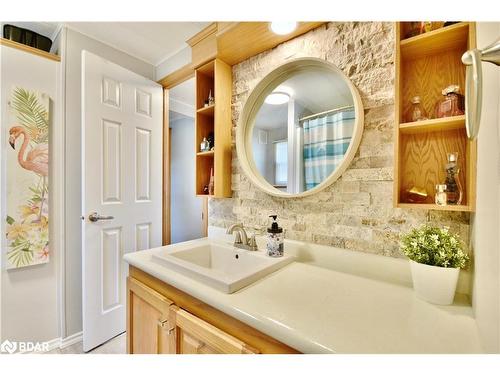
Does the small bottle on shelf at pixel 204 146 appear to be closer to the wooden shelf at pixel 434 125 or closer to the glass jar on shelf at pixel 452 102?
the wooden shelf at pixel 434 125

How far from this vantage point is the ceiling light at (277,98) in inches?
43.9

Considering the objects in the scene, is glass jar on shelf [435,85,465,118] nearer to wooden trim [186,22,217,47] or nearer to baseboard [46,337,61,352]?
wooden trim [186,22,217,47]

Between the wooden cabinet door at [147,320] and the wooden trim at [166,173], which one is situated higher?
the wooden trim at [166,173]

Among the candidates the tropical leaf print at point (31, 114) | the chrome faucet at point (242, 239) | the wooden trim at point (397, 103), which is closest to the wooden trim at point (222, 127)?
the chrome faucet at point (242, 239)

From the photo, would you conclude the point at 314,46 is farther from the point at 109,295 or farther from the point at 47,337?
the point at 47,337

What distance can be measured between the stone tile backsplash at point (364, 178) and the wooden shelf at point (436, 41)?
0.32ft

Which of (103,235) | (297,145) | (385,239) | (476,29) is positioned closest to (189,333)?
(385,239)

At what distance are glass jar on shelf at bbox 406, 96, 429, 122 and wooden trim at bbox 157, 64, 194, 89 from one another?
135 cm

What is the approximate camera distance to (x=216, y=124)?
1.27 m

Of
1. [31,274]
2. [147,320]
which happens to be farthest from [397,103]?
[31,274]

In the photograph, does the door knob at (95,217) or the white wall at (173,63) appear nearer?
the door knob at (95,217)

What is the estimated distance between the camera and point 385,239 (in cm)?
85

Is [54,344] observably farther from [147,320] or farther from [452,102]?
[452,102]

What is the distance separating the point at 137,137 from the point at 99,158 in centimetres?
31
